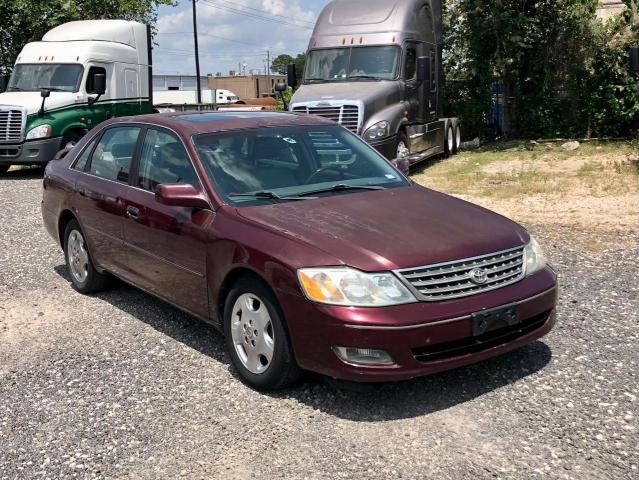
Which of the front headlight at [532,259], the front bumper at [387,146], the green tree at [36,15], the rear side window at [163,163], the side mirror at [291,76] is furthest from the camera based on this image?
the green tree at [36,15]

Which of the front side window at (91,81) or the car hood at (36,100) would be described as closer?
the car hood at (36,100)

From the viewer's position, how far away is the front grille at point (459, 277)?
Result: 3.93 m

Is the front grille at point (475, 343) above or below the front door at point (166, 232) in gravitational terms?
below

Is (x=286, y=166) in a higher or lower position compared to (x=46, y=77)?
lower

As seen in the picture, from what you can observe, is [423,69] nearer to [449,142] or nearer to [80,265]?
[449,142]

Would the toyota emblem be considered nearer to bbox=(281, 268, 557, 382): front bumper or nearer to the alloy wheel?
bbox=(281, 268, 557, 382): front bumper

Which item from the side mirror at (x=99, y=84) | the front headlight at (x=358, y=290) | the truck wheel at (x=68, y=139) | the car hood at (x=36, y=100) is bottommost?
the front headlight at (x=358, y=290)

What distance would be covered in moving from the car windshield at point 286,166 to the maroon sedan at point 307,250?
0.01 m

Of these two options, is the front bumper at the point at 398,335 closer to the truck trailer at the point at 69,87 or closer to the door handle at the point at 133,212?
the door handle at the point at 133,212

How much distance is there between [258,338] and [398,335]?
92 centimetres

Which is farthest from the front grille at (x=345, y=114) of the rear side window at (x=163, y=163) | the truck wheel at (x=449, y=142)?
the rear side window at (x=163, y=163)

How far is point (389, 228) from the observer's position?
431 centimetres

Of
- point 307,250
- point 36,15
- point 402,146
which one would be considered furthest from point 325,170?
point 36,15

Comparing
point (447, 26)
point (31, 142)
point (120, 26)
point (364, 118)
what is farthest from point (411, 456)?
point (447, 26)
